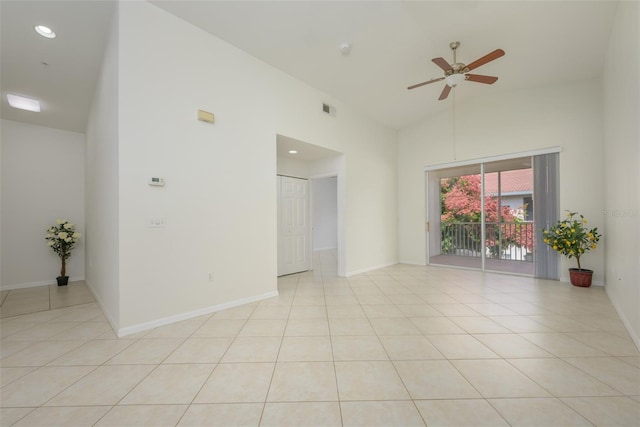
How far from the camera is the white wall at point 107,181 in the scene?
266 cm

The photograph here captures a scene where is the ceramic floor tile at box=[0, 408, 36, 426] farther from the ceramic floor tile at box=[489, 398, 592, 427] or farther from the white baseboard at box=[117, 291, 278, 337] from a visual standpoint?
the ceramic floor tile at box=[489, 398, 592, 427]

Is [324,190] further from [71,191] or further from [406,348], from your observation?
[406,348]

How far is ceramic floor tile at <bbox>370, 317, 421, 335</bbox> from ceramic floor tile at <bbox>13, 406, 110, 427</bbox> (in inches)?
88.4

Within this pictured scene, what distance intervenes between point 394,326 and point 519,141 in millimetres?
4740

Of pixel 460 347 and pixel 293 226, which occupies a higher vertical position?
pixel 293 226

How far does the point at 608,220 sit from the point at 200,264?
5.95m

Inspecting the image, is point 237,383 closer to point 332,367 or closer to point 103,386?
point 332,367

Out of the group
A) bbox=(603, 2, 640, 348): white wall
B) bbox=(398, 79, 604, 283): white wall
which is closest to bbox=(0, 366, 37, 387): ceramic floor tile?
bbox=(603, 2, 640, 348): white wall

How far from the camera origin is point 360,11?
305cm

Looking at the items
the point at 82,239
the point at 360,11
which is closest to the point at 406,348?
the point at 360,11

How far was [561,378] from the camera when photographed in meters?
1.84

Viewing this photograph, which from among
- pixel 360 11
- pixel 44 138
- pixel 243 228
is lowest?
pixel 243 228

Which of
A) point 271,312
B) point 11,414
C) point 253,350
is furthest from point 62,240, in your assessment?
point 253,350

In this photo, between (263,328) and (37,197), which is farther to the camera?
(37,197)
